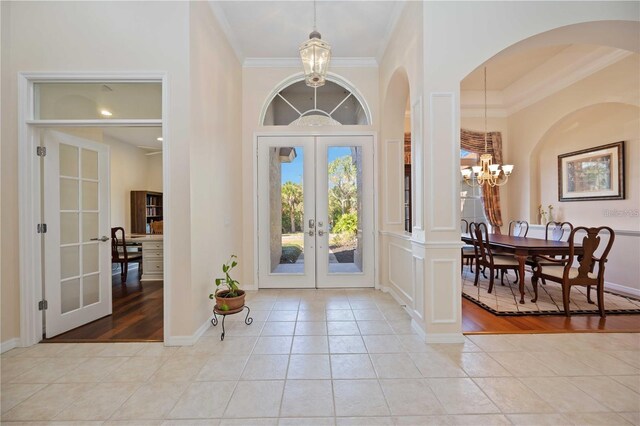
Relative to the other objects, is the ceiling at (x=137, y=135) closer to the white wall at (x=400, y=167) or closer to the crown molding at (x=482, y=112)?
the white wall at (x=400, y=167)

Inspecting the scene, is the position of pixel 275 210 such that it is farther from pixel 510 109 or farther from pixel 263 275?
pixel 510 109

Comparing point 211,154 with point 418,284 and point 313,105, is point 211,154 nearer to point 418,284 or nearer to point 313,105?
point 313,105

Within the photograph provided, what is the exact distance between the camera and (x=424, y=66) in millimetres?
2748

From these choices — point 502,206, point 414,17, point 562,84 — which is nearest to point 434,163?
point 414,17

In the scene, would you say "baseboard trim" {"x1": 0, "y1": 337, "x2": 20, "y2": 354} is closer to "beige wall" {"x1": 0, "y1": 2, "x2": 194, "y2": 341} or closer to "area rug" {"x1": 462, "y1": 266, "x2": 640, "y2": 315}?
"beige wall" {"x1": 0, "y1": 2, "x2": 194, "y2": 341}

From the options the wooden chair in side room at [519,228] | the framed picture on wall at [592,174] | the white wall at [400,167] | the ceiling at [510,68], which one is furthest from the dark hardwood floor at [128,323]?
the framed picture on wall at [592,174]

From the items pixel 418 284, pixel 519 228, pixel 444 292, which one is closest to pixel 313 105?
pixel 418 284

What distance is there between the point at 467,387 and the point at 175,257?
8.59 ft

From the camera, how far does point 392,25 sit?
3.59 metres

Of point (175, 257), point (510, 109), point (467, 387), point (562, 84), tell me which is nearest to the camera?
point (467, 387)

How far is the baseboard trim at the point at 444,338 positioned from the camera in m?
2.74

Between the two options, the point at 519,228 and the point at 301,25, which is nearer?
the point at 301,25

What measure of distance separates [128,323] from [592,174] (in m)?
7.15

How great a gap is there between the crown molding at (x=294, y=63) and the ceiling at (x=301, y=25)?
85 millimetres
